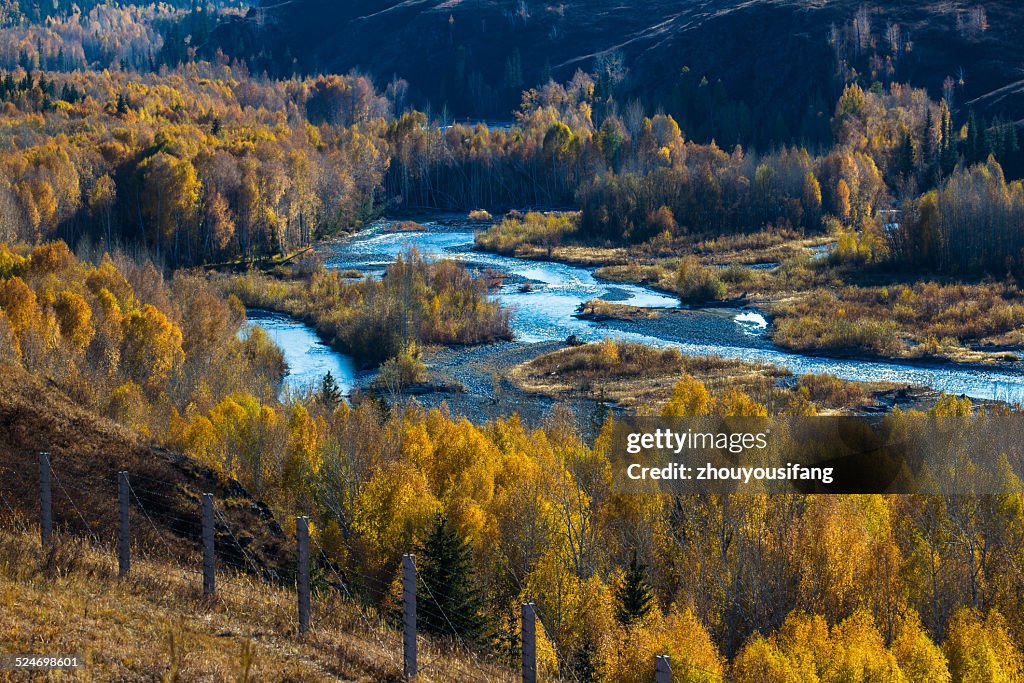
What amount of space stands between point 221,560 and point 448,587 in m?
5.41

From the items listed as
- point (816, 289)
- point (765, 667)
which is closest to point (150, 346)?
point (765, 667)

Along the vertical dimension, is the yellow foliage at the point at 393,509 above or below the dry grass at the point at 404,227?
below

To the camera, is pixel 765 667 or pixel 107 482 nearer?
pixel 107 482

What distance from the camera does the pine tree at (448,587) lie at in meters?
21.4

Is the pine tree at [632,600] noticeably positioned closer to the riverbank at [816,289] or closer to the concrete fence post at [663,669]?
the concrete fence post at [663,669]

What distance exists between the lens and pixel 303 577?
14.2m

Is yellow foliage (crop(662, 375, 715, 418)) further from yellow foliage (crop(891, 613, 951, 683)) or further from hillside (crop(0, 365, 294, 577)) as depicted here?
hillside (crop(0, 365, 294, 577))

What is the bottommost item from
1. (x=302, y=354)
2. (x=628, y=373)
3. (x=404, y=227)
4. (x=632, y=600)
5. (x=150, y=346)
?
(x=628, y=373)

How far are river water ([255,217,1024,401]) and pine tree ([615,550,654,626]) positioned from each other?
3172 centimetres

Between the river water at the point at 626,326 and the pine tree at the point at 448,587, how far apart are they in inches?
1404

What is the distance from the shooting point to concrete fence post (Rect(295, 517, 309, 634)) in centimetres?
1415

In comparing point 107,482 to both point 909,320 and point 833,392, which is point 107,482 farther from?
point 909,320

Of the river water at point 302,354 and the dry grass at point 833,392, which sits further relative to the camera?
the river water at point 302,354

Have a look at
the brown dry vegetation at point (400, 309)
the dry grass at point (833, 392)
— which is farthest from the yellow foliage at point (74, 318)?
the dry grass at point (833, 392)
